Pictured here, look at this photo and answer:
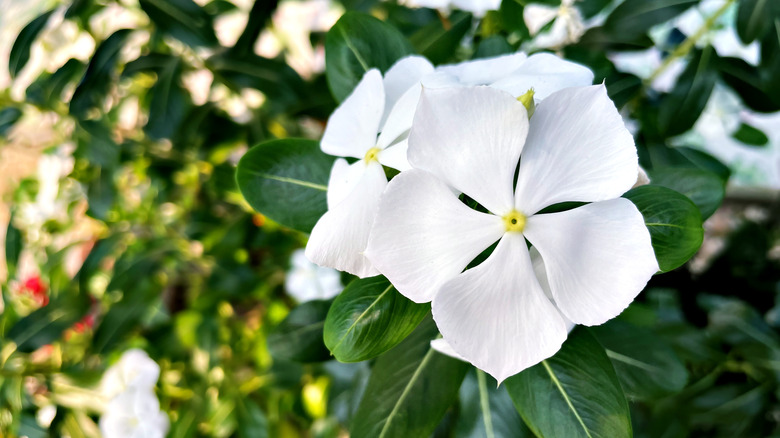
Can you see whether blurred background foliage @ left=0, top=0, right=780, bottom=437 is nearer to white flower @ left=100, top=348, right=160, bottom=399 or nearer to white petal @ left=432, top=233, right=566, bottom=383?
white flower @ left=100, top=348, right=160, bottom=399

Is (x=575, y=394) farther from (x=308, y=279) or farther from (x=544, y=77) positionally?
(x=308, y=279)

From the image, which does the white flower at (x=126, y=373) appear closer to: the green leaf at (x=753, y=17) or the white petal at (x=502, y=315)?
the white petal at (x=502, y=315)

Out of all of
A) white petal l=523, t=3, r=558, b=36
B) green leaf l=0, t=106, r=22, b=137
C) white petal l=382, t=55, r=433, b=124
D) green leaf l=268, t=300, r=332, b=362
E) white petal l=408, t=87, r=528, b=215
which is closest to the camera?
white petal l=408, t=87, r=528, b=215

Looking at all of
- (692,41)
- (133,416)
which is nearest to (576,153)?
(692,41)

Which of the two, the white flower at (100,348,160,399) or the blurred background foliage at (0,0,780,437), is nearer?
the blurred background foliage at (0,0,780,437)

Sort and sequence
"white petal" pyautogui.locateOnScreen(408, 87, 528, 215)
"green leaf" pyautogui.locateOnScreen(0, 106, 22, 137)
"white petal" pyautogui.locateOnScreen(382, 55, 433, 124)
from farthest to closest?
"green leaf" pyautogui.locateOnScreen(0, 106, 22, 137) → "white petal" pyautogui.locateOnScreen(382, 55, 433, 124) → "white petal" pyautogui.locateOnScreen(408, 87, 528, 215)

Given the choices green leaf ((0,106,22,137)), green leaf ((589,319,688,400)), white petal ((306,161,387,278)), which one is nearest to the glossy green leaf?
green leaf ((589,319,688,400))

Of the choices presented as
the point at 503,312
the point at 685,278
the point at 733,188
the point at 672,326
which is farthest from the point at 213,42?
the point at 733,188

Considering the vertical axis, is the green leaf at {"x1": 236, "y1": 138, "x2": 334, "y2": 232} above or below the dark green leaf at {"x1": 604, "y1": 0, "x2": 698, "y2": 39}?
below
